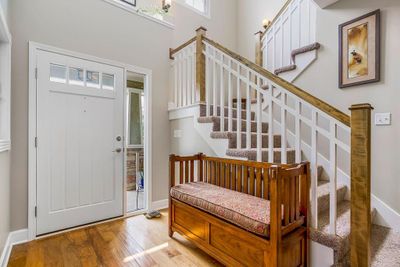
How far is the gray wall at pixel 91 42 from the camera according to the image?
2.13 metres

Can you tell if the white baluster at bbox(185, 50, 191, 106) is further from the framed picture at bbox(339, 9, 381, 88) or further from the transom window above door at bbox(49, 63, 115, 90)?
the framed picture at bbox(339, 9, 381, 88)

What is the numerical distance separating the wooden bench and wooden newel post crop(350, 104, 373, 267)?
30 cm

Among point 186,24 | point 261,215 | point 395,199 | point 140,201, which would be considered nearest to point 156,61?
point 186,24

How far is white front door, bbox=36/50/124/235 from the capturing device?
2271 mm

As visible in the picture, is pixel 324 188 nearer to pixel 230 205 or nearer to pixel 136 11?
pixel 230 205

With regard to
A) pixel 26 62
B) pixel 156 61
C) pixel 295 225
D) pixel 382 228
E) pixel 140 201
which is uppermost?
pixel 156 61

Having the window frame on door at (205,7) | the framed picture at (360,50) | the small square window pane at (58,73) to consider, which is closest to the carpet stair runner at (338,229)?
the framed picture at (360,50)

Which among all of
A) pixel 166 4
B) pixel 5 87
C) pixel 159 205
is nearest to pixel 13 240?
pixel 5 87

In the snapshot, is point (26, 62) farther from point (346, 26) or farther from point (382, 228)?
point (382, 228)

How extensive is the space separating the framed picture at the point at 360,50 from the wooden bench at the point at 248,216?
4.47ft

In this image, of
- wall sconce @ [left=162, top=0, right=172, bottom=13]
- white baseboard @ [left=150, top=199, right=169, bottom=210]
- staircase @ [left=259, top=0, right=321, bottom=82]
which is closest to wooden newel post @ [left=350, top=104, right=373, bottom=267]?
staircase @ [left=259, top=0, right=321, bottom=82]

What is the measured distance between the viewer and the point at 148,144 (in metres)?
3.04

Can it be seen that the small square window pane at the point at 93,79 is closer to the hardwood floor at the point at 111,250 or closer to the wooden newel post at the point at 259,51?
the hardwood floor at the point at 111,250

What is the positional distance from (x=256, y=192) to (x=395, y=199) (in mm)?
1329
